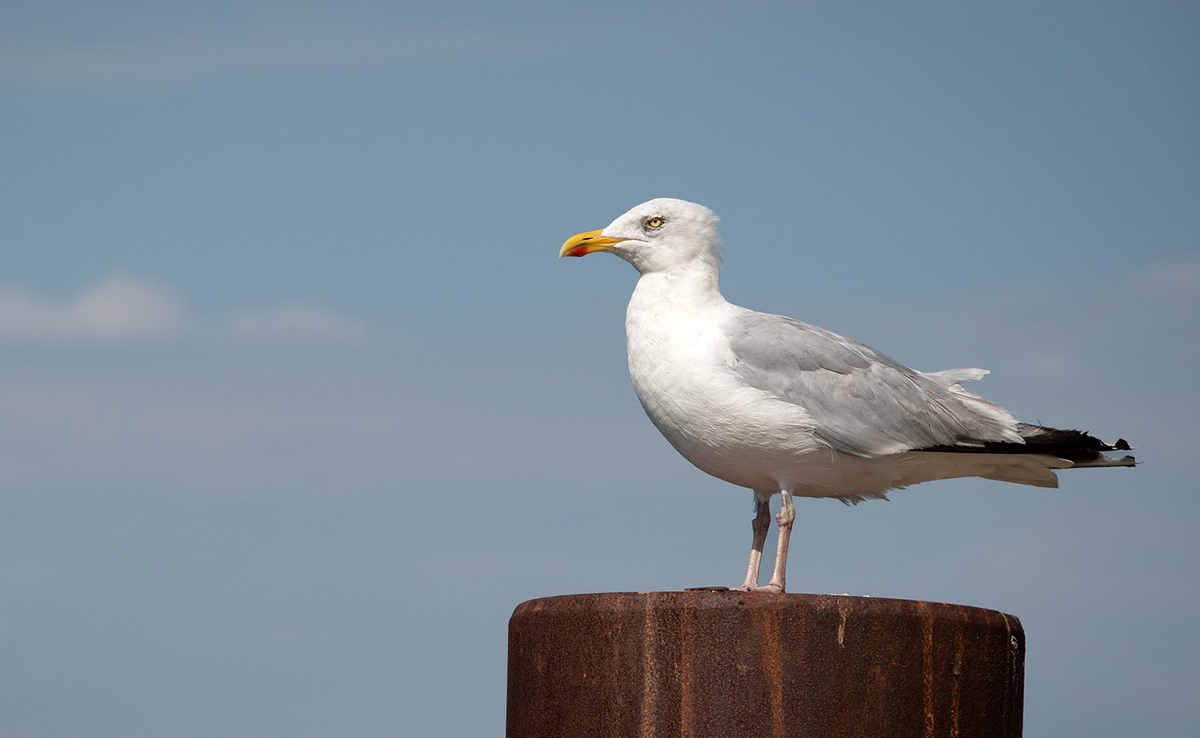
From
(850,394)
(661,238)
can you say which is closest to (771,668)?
(850,394)

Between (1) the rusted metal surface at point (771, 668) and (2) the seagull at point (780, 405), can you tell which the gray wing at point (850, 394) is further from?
(1) the rusted metal surface at point (771, 668)

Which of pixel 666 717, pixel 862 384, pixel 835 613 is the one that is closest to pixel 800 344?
pixel 862 384

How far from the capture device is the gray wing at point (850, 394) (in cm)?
866

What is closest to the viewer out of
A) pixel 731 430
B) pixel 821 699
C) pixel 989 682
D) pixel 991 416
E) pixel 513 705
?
pixel 821 699

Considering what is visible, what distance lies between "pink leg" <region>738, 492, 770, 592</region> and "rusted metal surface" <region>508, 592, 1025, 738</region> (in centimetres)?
167

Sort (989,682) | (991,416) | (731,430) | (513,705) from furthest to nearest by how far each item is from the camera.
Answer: (991,416) → (731,430) → (513,705) → (989,682)

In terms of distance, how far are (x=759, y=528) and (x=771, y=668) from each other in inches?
81.9

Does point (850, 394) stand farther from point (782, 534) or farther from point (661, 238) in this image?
point (661, 238)

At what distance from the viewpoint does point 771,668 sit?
6.95 meters

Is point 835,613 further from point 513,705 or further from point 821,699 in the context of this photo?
point 513,705

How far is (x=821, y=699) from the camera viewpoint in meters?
6.94

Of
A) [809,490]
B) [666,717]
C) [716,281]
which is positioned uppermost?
[716,281]

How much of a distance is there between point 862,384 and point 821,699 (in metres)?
2.69

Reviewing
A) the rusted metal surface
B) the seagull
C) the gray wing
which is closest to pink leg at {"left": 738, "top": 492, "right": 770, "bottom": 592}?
the seagull
